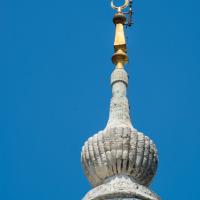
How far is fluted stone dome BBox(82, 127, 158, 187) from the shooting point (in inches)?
650

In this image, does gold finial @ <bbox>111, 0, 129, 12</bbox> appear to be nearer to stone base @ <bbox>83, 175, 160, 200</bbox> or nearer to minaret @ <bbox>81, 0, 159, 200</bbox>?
minaret @ <bbox>81, 0, 159, 200</bbox>

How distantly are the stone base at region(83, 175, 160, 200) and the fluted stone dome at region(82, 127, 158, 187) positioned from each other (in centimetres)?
19

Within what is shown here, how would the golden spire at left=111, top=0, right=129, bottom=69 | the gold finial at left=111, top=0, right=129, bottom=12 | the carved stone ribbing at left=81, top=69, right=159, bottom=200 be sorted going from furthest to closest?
the gold finial at left=111, top=0, right=129, bottom=12
the golden spire at left=111, top=0, right=129, bottom=69
the carved stone ribbing at left=81, top=69, right=159, bottom=200

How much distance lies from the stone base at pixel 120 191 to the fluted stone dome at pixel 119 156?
19 centimetres

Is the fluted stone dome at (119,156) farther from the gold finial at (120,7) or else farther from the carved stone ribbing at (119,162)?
the gold finial at (120,7)

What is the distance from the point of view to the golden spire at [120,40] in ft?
65.0

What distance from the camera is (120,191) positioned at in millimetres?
16078

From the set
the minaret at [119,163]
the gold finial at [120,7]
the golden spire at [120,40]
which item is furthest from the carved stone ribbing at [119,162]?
the gold finial at [120,7]

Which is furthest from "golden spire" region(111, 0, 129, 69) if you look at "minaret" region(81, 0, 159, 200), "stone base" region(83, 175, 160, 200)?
"stone base" region(83, 175, 160, 200)


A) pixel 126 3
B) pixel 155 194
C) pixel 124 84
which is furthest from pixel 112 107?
pixel 126 3

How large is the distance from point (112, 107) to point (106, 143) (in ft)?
5.72

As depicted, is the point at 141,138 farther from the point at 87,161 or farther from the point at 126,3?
the point at 126,3

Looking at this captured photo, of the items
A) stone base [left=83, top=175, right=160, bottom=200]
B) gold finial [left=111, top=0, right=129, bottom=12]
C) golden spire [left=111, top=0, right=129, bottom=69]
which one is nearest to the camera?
stone base [left=83, top=175, right=160, bottom=200]

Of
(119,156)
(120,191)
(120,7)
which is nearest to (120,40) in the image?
(120,7)
